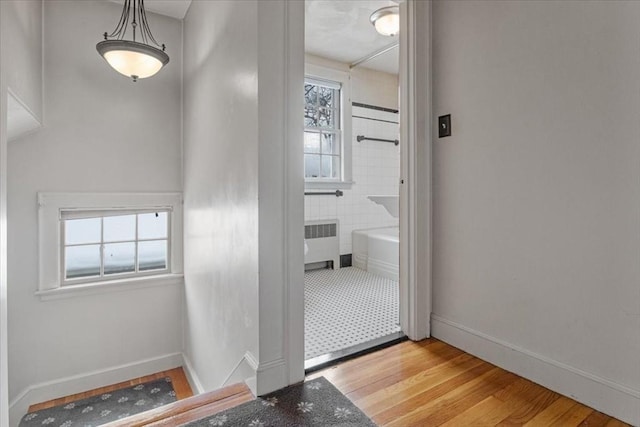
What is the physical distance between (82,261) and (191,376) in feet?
4.25

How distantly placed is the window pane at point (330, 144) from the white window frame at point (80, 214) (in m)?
1.89

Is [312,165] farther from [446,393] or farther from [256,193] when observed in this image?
[446,393]

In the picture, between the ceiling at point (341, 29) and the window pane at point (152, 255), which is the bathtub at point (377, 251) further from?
the window pane at point (152, 255)

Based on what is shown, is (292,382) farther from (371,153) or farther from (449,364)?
(371,153)

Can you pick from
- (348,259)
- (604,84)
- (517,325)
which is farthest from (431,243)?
(348,259)

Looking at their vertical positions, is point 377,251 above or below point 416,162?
below

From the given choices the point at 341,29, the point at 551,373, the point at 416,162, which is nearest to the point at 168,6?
the point at 341,29

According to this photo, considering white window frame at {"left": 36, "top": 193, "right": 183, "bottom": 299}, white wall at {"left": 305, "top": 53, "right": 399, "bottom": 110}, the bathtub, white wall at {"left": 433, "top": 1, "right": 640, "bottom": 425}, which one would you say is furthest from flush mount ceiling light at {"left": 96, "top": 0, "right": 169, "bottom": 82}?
the bathtub

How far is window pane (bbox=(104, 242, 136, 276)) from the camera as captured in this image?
2.78 m

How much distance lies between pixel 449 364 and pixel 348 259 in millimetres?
2561

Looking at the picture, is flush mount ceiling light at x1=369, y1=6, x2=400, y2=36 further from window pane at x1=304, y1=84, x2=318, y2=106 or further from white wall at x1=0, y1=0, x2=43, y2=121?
white wall at x1=0, y1=0, x2=43, y2=121

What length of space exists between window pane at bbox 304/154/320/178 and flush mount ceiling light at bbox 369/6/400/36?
5.27ft

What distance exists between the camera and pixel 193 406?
4.42ft

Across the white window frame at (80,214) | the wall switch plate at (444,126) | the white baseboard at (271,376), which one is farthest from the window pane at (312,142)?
the white baseboard at (271,376)
